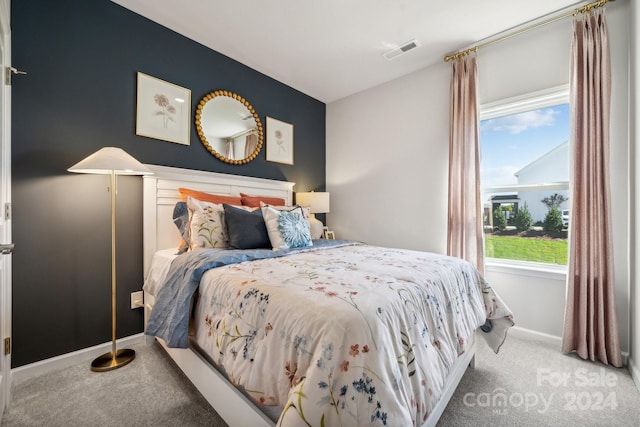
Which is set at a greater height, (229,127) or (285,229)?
(229,127)

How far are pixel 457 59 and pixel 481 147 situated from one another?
3.00 feet

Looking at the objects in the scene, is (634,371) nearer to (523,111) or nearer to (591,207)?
(591,207)

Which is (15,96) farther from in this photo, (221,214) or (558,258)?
(558,258)

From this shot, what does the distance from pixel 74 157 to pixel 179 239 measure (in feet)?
3.05

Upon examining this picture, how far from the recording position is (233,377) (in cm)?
104

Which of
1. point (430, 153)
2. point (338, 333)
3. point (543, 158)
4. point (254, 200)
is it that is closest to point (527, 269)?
point (543, 158)

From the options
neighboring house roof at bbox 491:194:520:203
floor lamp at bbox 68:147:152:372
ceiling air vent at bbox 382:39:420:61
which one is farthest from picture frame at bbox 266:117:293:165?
neighboring house roof at bbox 491:194:520:203

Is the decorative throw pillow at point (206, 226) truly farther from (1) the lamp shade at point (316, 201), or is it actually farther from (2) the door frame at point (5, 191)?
(1) the lamp shade at point (316, 201)

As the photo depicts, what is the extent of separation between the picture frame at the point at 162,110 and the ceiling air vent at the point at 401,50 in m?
2.02

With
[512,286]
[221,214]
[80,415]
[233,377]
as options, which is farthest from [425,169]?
[80,415]

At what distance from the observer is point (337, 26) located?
232cm

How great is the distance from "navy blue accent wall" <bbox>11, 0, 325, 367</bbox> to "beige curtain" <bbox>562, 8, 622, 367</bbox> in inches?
130

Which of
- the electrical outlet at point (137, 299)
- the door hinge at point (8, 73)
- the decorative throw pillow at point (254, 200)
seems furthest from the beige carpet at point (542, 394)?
the door hinge at point (8, 73)

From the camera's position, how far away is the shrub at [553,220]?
7.55 ft
